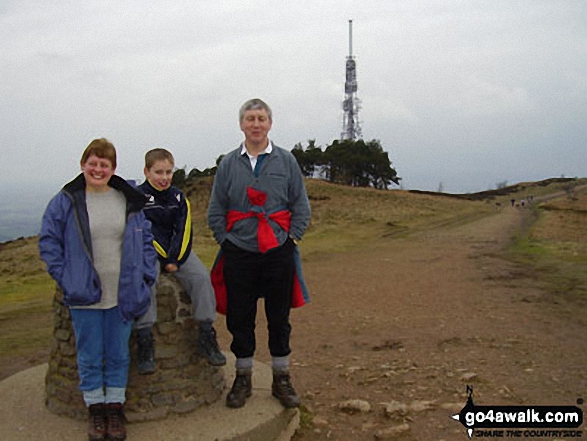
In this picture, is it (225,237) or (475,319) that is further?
(475,319)

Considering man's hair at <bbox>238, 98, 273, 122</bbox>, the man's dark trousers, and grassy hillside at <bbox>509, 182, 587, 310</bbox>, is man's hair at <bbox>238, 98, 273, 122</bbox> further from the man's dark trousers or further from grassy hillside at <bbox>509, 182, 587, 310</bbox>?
grassy hillside at <bbox>509, 182, 587, 310</bbox>

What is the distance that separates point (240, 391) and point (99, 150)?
1848mm

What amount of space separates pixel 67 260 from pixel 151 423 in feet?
3.89

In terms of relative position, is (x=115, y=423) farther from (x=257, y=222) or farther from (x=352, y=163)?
(x=352, y=163)

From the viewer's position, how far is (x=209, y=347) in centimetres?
373

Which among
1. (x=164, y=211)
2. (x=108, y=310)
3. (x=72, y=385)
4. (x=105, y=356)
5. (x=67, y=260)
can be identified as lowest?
(x=72, y=385)

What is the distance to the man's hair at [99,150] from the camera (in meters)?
3.13

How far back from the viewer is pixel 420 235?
19938mm

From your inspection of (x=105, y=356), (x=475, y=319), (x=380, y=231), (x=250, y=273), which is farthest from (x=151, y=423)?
(x=380, y=231)

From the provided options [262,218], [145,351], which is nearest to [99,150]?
[262,218]

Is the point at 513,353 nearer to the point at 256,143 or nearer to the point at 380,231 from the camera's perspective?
the point at 256,143

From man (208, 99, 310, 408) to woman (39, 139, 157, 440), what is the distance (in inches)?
20.5

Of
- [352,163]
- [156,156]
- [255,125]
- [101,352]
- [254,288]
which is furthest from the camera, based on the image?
[352,163]

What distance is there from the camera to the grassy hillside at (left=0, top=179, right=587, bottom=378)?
8.06m
